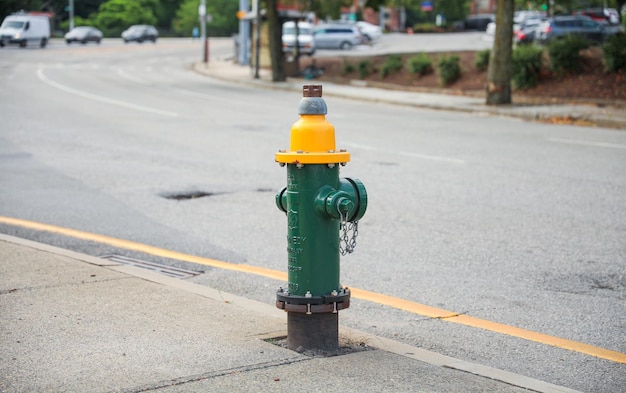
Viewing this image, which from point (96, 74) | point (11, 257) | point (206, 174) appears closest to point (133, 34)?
point (96, 74)

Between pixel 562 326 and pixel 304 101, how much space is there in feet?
7.95

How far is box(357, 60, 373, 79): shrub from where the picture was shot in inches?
1375

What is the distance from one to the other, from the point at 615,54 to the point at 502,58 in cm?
288

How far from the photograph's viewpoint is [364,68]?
115ft

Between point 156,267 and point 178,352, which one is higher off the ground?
point 178,352

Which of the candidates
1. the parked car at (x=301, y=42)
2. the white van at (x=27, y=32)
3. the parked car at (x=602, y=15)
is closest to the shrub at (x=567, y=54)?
the parked car at (x=301, y=42)

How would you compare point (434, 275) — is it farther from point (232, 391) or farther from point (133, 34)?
point (133, 34)

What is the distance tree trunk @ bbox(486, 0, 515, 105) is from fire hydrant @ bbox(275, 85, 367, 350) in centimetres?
2050

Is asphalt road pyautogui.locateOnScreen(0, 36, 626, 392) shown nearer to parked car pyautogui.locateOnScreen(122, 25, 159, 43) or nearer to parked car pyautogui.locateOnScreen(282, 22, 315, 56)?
parked car pyautogui.locateOnScreen(282, 22, 315, 56)

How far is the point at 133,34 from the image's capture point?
80875 millimetres

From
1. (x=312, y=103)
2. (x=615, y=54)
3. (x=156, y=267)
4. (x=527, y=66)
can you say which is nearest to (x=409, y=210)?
(x=156, y=267)

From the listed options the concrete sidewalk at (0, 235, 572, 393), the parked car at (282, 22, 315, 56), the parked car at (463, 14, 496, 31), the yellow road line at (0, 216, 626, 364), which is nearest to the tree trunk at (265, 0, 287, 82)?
the parked car at (282, 22, 315, 56)

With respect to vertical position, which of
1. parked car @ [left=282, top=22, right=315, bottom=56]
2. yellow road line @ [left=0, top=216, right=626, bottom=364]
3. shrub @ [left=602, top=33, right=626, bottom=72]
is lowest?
yellow road line @ [left=0, top=216, right=626, bottom=364]

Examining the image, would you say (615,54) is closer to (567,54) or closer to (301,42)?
(567,54)
